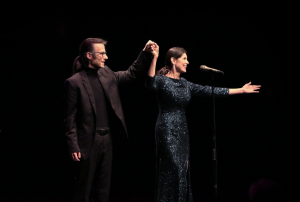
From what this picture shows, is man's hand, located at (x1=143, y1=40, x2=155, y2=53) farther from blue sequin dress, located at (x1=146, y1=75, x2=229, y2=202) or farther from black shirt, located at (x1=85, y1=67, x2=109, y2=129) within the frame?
black shirt, located at (x1=85, y1=67, x2=109, y2=129)

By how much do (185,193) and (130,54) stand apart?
1944 millimetres

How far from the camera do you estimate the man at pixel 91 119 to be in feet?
8.66

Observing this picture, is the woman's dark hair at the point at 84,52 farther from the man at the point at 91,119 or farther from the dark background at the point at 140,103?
the dark background at the point at 140,103

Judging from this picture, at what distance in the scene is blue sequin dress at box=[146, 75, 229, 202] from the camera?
2.99 meters

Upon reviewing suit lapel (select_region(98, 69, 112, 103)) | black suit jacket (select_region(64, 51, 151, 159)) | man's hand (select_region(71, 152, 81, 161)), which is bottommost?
man's hand (select_region(71, 152, 81, 161))

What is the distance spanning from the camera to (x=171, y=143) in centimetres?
300

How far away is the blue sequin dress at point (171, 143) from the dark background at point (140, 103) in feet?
3.93

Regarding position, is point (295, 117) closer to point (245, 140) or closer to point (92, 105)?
point (245, 140)

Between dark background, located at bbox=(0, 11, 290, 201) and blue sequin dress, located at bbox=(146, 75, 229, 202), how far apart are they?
120 cm

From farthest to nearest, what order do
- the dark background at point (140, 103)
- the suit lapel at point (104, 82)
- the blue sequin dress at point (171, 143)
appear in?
the dark background at point (140, 103) → the blue sequin dress at point (171, 143) → the suit lapel at point (104, 82)

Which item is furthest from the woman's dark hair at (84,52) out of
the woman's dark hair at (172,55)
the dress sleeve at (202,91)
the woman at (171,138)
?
the dress sleeve at (202,91)

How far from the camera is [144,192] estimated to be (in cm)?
437

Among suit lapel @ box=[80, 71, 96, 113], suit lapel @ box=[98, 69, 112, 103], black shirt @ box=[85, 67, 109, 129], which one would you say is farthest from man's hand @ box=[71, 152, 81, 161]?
suit lapel @ box=[98, 69, 112, 103]

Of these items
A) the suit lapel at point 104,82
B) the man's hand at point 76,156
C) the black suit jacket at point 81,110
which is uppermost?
the suit lapel at point 104,82
